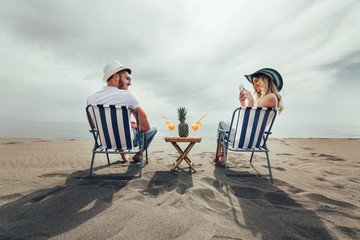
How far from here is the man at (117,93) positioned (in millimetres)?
2611

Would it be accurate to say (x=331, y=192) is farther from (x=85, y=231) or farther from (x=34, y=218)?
(x=34, y=218)

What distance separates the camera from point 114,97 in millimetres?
2627

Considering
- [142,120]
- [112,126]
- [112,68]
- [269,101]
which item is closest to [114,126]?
[112,126]

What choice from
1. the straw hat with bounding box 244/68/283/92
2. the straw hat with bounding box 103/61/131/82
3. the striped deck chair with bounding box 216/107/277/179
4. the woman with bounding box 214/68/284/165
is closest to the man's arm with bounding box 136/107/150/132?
the straw hat with bounding box 103/61/131/82

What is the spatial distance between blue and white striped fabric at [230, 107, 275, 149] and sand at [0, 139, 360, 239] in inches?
25.1

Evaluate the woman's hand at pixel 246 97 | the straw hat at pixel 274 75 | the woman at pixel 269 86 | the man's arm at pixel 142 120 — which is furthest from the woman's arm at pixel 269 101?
the man's arm at pixel 142 120

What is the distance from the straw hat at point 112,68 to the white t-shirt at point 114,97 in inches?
10.6

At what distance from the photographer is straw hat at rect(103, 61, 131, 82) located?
110 inches

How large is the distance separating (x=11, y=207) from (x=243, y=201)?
270cm

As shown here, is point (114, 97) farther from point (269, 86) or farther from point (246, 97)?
point (269, 86)

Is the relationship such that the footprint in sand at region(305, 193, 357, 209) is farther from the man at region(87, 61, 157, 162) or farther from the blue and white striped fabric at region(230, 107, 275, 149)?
the man at region(87, 61, 157, 162)

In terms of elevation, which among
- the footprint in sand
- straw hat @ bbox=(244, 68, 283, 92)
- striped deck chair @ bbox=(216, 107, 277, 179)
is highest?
straw hat @ bbox=(244, 68, 283, 92)

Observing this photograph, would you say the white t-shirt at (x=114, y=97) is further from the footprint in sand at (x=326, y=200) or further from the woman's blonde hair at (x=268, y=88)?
the footprint in sand at (x=326, y=200)

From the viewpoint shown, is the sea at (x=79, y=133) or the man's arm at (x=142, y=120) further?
the sea at (x=79, y=133)
